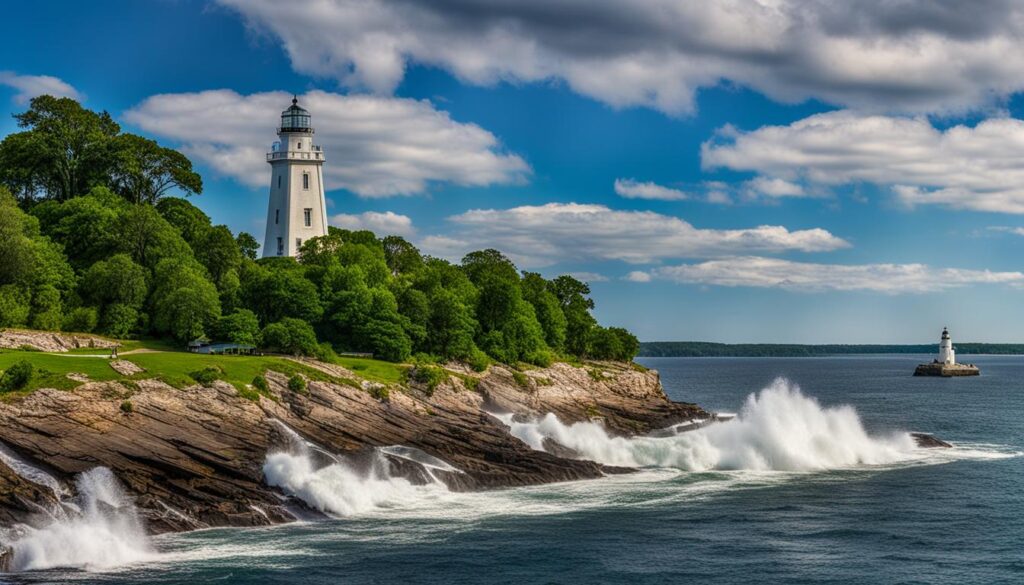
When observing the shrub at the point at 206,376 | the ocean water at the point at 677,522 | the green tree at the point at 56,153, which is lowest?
the ocean water at the point at 677,522

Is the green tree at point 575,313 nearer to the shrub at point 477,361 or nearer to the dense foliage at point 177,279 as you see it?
the dense foliage at point 177,279

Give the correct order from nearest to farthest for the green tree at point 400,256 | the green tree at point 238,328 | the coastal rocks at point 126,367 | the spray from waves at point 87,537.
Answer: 1. the spray from waves at point 87,537
2. the coastal rocks at point 126,367
3. the green tree at point 238,328
4. the green tree at point 400,256

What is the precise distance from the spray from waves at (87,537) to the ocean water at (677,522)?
0.64 feet

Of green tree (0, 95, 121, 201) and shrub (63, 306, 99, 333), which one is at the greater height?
green tree (0, 95, 121, 201)

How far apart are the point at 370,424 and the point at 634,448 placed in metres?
19.2

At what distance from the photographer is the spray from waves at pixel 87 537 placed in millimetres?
38875

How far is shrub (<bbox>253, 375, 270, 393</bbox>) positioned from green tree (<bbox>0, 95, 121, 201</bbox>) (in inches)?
1676

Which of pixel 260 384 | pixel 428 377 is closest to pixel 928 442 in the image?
pixel 428 377

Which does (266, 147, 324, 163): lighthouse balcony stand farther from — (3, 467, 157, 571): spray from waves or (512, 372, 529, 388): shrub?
(3, 467, 157, 571): spray from waves

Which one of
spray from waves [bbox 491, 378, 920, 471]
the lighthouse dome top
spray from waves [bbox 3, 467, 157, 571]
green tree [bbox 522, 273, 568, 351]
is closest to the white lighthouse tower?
the lighthouse dome top

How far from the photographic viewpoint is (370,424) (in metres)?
61.4

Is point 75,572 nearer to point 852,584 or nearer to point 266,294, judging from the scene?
point 852,584

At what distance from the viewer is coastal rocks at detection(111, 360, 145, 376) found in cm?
5509

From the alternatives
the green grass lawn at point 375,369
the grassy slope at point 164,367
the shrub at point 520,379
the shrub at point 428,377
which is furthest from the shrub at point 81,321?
the shrub at point 520,379
